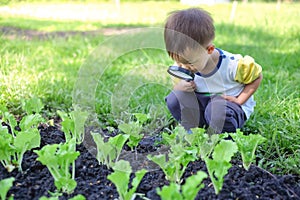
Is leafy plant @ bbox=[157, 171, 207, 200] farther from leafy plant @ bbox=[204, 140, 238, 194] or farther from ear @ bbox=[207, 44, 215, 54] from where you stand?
ear @ bbox=[207, 44, 215, 54]

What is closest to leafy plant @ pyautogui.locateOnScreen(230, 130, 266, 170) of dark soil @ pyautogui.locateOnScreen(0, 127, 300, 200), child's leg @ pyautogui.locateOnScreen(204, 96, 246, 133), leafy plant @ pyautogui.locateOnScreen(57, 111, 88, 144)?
dark soil @ pyautogui.locateOnScreen(0, 127, 300, 200)

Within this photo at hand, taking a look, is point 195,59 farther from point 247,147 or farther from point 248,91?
point 247,147

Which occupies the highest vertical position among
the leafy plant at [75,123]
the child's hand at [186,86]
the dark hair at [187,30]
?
the dark hair at [187,30]

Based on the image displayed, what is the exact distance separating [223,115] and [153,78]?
1113 mm

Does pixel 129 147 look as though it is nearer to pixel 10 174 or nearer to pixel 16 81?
pixel 10 174

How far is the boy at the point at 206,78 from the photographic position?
259 cm

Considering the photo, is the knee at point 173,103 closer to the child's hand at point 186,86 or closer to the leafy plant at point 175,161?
the child's hand at point 186,86

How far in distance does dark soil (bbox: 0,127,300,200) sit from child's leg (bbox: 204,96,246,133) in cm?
36

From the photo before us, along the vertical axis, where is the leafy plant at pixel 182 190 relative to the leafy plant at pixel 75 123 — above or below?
above

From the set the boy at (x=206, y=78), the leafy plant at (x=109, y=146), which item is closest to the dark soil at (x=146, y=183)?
the leafy plant at (x=109, y=146)

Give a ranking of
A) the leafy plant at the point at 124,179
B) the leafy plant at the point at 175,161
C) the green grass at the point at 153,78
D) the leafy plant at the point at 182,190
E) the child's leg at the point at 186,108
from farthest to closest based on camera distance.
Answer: the child's leg at the point at 186,108, the green grass at the point at 153,78, the leafy plant at the point at 175,161, the leafy plant at the point at 124,179, the leafy plant at the point at 182,190

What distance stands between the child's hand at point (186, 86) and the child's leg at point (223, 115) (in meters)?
0.14

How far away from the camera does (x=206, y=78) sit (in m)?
2.86

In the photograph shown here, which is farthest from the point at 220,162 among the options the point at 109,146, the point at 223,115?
the point at 223,115
